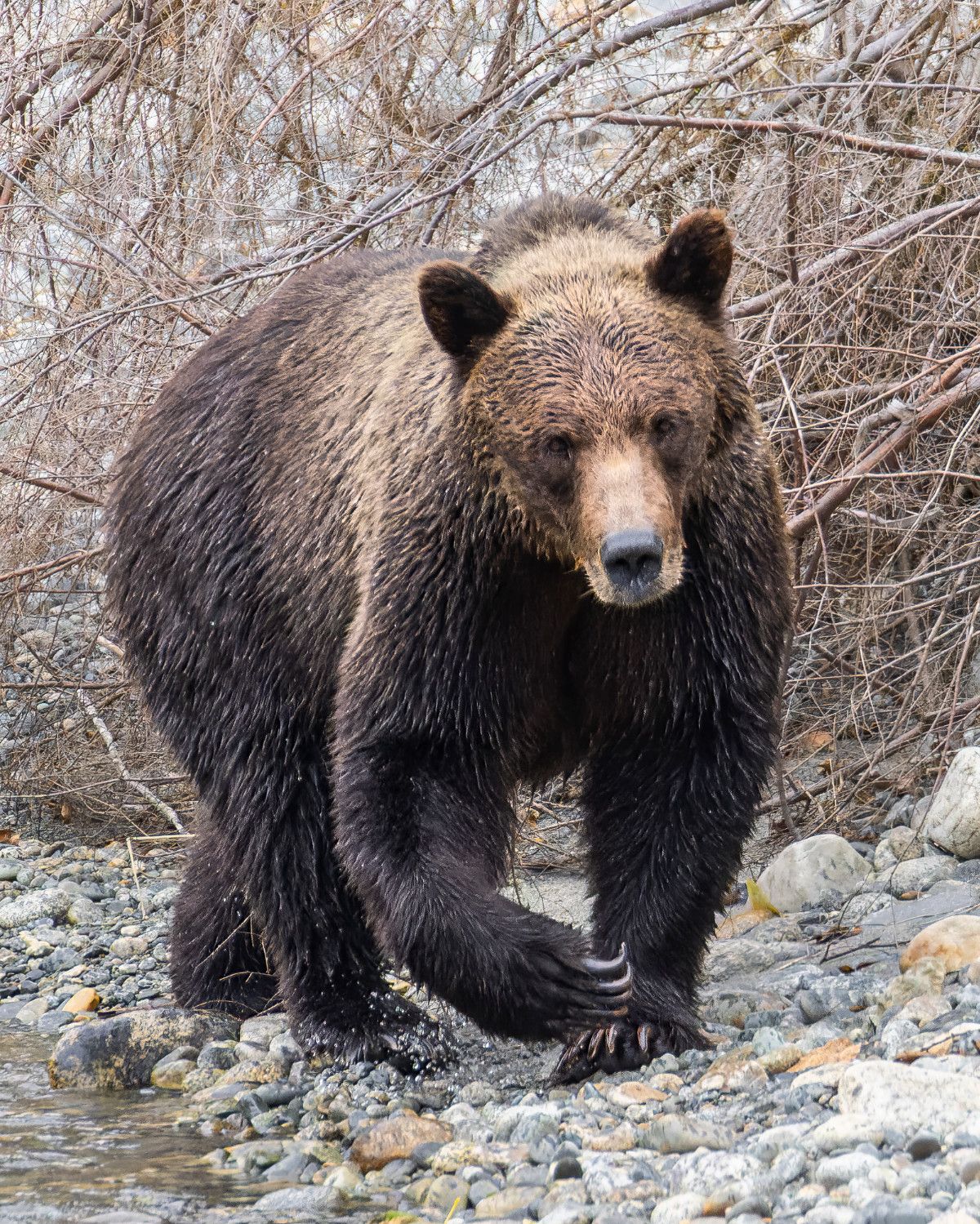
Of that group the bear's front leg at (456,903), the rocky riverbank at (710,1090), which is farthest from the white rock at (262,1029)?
the bear's front leg at (456,903)

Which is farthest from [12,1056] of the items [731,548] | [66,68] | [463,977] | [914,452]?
[66,68]

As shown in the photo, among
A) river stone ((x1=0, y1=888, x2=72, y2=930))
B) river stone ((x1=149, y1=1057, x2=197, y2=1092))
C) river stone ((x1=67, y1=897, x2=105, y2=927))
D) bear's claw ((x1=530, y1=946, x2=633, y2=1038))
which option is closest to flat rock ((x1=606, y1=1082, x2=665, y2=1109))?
bear's claw ((x1=530, y1=946, x2=633, y2=1038))

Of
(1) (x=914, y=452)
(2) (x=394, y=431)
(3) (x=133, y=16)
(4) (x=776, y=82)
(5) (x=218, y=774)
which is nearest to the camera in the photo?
(2) (x=394, y=431)

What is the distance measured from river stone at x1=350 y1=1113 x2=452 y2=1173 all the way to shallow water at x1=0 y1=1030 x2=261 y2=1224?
0.23 m

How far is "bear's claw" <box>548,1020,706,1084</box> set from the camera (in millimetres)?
4285

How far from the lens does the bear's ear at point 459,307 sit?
4.05m

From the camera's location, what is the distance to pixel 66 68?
7.84 m

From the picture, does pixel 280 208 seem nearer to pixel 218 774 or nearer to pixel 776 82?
pixel 776 82

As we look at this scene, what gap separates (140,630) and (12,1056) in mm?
1476

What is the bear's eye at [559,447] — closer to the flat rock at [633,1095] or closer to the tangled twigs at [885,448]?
the flat rock at [633,1095]

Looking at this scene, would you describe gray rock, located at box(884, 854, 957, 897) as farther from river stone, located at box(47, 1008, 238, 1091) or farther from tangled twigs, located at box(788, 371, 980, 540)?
river stone, located at box(47, 1008, 238, 1091)

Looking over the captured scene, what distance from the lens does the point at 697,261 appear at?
4.14m

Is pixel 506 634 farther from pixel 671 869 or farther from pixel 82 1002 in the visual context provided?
pixel 82 1002

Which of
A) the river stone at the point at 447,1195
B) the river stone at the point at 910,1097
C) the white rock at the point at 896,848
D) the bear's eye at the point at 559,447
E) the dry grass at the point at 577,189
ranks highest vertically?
the dry grass at the point at 577,189
